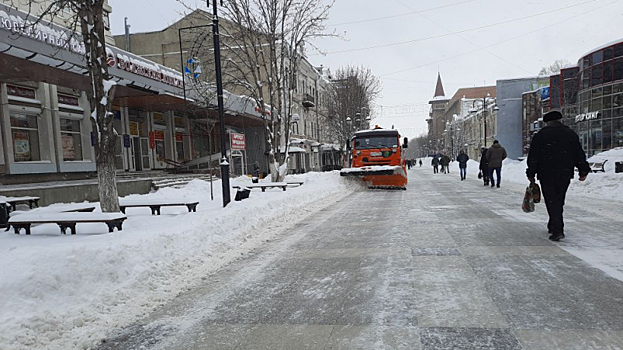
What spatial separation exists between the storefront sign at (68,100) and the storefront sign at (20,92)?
1246 millimetres

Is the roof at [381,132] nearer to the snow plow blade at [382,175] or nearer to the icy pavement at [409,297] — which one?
the snow plow blade at [382,175]

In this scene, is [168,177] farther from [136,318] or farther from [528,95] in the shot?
[528,95]

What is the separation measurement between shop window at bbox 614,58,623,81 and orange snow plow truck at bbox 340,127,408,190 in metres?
17.2

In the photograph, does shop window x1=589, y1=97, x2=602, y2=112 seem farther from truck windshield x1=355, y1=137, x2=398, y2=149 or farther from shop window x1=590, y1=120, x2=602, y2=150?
truck windshield x1=355, y1=137, x2=398, y2=149

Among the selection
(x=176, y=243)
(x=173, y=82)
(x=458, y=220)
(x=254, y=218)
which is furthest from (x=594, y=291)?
(x=173, y=82)

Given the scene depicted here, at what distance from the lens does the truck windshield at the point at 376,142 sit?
16.9m

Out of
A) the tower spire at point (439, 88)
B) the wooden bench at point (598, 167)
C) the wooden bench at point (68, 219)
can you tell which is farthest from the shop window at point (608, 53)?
the tower spire at point (439, 88)

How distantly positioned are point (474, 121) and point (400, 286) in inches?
2704

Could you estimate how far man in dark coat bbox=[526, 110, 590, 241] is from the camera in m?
5.28

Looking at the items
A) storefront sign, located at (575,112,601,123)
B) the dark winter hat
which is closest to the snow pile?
the dark winter hat

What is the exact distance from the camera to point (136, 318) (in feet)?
10.9

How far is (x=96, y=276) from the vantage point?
3.76 metres

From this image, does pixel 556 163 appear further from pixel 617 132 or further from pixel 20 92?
pixel 617 132

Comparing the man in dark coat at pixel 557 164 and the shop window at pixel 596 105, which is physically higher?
the shop window at pixel 596 105
